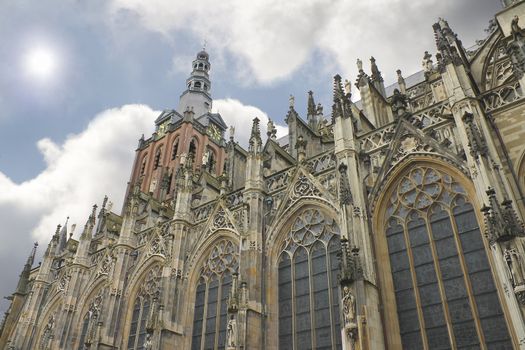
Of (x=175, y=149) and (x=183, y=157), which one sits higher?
(x=175, y=149)

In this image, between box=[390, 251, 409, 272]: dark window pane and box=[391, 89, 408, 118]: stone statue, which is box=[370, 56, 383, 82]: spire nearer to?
box=[391, 89, 408, 118]: stone statue

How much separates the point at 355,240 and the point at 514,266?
14.3ft

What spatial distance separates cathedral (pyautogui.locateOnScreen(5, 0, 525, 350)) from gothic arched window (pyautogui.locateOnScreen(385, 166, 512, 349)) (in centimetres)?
3

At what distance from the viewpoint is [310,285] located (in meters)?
14.5

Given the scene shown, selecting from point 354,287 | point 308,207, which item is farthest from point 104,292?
point 354,287

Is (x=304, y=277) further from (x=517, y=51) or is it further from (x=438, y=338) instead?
(x=517, y=51)

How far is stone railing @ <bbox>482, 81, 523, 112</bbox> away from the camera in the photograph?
13.0m

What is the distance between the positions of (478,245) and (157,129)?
37.9 metres

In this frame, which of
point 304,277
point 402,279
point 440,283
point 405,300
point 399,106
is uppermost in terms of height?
point 399,106

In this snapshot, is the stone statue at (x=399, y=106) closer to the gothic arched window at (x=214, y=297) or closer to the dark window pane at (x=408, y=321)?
the dark window pane at (x=408, y=321)

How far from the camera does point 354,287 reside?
38.4 feet

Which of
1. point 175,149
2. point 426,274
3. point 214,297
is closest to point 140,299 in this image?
point 214,297

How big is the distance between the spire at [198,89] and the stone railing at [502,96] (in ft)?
120

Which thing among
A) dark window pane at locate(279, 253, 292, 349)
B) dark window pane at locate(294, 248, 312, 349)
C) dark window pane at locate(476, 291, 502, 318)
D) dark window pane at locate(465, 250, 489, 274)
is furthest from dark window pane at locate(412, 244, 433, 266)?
dark window pane at locate(279, 253, 292, 349)
